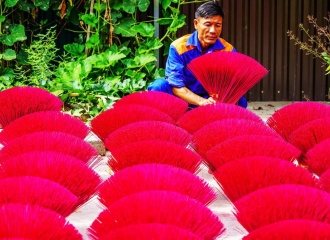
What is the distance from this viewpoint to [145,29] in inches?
224

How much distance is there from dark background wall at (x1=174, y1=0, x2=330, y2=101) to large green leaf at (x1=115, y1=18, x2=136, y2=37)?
50cm

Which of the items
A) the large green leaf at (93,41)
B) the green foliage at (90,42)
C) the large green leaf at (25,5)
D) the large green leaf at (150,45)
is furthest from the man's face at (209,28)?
the large green leaf at (25,5)

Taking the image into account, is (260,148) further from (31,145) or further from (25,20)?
(25,20)

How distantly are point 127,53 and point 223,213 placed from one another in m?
3.34

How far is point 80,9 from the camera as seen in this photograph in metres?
6.08

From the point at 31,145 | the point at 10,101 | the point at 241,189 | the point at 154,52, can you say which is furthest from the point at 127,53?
the point at 241,189

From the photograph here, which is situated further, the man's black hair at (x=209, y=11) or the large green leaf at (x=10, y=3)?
the large green leaf at (x=10, y=3)

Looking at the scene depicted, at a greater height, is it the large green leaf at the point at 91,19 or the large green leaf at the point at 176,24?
the large green leaf at the point at 91,19

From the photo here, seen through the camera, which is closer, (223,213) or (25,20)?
(223,213)

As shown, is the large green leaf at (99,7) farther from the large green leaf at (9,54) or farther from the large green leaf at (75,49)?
the large green leaf at (9,54)

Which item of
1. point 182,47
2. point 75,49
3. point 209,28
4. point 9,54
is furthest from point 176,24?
point 209,28

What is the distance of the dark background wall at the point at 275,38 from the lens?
6.17m

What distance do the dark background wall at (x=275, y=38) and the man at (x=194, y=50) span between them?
2120 millimetres

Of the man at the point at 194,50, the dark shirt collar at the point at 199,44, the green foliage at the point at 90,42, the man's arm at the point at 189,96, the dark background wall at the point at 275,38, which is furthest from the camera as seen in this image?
the dark background wall at the point at 275,38
